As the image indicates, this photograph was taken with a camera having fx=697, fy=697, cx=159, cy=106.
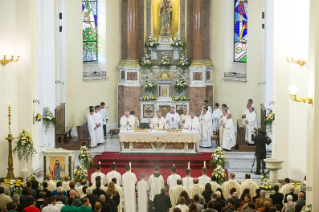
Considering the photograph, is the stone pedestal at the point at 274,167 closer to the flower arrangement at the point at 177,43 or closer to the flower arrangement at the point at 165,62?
the flower arrangement at the point at 165,62

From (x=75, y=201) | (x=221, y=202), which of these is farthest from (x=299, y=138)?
(x=75, y=201)

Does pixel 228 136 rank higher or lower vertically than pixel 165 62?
lower

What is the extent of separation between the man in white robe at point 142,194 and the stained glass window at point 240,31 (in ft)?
38.4

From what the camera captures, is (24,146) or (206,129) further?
(206,129)

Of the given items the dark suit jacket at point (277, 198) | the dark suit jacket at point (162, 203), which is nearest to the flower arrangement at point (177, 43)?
the dark suit jacket at point (162, 203)

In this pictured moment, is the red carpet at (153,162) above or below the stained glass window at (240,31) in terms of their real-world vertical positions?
below

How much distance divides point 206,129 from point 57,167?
7451mm

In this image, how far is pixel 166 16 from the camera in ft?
95.3

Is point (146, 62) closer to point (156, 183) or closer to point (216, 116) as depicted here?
point (216, 116)

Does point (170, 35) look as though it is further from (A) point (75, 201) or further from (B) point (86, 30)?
(A) point (75, 201)

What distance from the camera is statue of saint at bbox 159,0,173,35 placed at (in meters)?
28.9

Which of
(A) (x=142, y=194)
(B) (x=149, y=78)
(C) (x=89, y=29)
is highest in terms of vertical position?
(C) (x=89, y=29)

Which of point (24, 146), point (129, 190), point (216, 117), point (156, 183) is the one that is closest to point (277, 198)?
point (156, 183)

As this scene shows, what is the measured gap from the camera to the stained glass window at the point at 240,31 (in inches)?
1132
